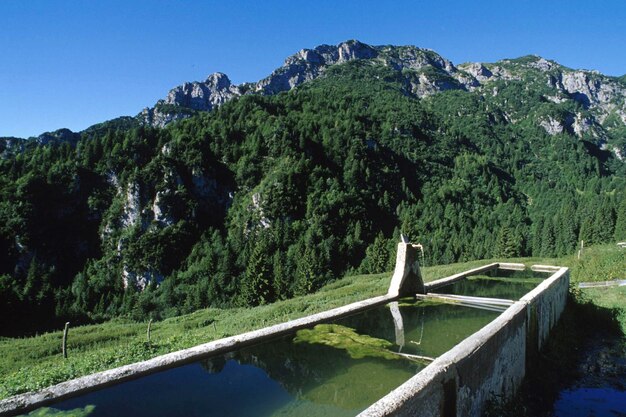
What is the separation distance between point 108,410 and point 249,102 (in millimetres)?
193510

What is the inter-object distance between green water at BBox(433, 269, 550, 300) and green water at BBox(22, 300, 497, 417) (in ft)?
21.5

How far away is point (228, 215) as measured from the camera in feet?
471

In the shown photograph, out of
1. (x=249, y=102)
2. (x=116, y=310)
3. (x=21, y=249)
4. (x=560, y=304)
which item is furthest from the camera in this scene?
(x=249, y=102)

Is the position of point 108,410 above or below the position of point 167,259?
above

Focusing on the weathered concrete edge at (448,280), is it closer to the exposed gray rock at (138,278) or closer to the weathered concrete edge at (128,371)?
the weathered concrete edge at (128,371)

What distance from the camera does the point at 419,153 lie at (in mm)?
196000

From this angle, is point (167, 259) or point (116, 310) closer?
point (116, 310)

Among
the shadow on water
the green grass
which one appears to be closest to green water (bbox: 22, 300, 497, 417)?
the shadow on water

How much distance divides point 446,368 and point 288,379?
2.73m

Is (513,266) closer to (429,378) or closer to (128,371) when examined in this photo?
(429,378)

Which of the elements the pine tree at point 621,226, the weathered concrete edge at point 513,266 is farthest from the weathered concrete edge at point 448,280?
the pine tree at point 621,226

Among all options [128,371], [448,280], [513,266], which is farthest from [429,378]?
[513,266]

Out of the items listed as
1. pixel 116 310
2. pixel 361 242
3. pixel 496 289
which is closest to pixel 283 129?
pixel 361 242

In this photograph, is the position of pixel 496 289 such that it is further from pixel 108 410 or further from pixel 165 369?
pixel 108 410
